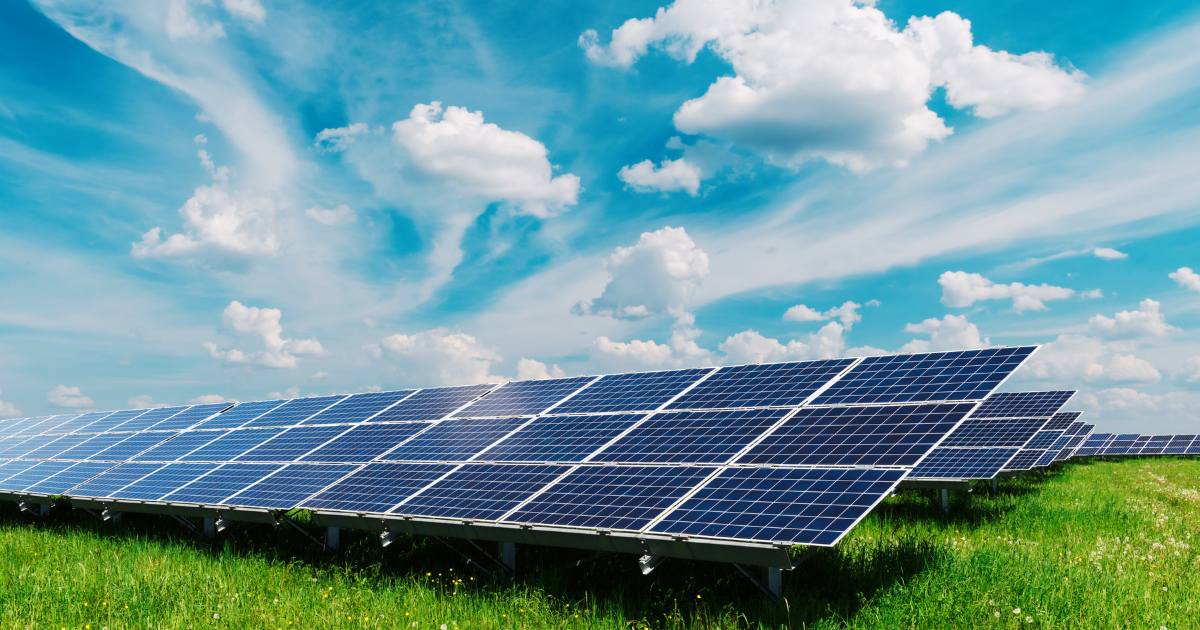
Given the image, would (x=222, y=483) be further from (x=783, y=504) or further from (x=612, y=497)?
(x=783, y=504)

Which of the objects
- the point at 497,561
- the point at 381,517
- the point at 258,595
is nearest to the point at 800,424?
the point at 497,561

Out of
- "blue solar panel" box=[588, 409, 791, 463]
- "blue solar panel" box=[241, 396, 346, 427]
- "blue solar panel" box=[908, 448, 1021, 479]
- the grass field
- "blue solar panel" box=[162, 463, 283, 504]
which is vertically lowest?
the grass field

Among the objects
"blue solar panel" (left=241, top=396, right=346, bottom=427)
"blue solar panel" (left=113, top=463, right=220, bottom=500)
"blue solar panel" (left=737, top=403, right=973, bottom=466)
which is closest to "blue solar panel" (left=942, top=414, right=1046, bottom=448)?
"blue solar panel" (left=737, top=403, right=973, bottom=466)

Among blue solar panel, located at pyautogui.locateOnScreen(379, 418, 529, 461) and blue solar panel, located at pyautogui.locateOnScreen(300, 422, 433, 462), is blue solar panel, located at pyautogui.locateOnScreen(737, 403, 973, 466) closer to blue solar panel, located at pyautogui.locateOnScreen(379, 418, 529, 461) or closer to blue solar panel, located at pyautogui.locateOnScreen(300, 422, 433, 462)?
blue solar panel, located at pyautogui.locateOnScreen(379, 418, 529, 461)

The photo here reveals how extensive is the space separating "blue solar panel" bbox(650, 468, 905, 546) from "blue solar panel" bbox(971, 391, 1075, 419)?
79.0ft

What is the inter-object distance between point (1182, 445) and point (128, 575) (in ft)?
259

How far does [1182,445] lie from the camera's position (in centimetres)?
6388

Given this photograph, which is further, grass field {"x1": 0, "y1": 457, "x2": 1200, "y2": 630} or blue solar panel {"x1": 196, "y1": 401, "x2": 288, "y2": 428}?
blue solar panel {"x1": 196, "y1": 401, "x2": 288, "y2": 428}

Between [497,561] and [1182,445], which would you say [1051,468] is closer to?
[1182,445]

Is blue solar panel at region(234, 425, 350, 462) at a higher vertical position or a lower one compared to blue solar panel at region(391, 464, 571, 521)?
higher

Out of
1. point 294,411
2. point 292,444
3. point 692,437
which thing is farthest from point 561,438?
point 294,411

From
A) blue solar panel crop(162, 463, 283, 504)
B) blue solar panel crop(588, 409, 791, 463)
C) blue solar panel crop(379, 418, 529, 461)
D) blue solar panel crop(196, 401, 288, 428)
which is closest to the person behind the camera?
blue solar panel crop(588, 409, 791, 463)

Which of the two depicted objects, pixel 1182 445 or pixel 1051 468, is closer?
pixel 1051 468

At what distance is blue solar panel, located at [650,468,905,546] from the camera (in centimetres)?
881
